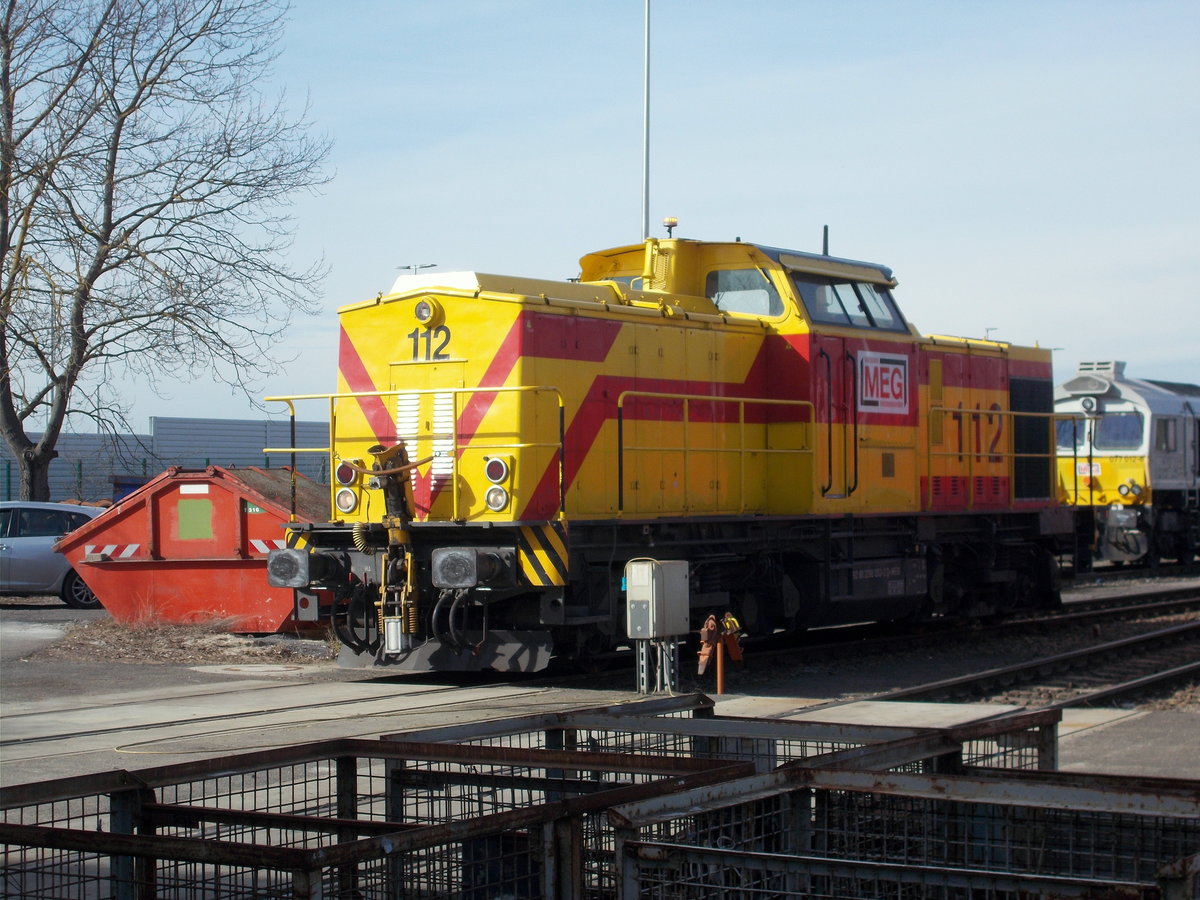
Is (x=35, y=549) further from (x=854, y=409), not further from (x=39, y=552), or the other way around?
(x=854, y=409)

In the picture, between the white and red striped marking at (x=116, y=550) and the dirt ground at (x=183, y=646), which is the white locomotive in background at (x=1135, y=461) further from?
the white and red striped marking at (x=116, y=550)

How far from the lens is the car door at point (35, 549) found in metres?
20.2

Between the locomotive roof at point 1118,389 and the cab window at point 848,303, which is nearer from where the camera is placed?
the cab window at point 848,303

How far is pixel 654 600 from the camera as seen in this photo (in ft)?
36.2

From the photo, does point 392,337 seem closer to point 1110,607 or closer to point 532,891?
point 532,891

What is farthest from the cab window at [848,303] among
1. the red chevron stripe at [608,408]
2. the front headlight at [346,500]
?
the front headlight at [346,500]

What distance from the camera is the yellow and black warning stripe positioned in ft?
36.4

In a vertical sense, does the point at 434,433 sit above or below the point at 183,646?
above

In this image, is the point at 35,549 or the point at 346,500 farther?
the point at 35,549

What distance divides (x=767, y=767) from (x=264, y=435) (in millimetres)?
43854

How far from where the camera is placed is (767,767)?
3.96 meters

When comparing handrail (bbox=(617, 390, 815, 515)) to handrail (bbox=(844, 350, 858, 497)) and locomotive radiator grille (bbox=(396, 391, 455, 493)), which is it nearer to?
handrail (bbox=(844, 350, 858, 497))

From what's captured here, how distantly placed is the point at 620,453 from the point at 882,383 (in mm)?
3942

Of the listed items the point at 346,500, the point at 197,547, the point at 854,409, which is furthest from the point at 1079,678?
the point at 197,547
